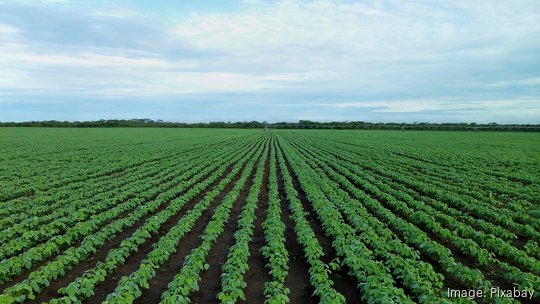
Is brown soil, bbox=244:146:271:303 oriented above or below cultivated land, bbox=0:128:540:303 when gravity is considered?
below

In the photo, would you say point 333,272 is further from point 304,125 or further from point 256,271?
point 304,125

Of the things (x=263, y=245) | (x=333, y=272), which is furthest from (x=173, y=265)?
(x=333, y=272)

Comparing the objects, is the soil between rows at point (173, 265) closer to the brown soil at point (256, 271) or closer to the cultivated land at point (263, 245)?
the cultivated land at point (263, 245)

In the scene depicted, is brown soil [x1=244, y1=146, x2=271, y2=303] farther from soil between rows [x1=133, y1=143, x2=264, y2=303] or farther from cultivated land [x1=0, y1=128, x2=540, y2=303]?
soil between rows [x1=133, y1=143, x2=264, y2=303]

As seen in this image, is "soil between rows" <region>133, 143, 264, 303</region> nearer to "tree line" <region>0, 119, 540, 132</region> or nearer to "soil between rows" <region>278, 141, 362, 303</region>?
"soil between rows" <region>278, 141, 362, 303</region>

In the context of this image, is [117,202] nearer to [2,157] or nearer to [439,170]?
[439,170]

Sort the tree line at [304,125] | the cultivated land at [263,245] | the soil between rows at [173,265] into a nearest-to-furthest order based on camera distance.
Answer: the cultivated land at [263,245]
the soil between rows at [173,265]
the tree line at [304,125]

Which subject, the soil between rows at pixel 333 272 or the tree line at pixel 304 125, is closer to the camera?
the soil between rows at pixel 333 272

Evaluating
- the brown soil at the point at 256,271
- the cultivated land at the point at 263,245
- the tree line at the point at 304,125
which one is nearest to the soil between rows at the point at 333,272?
the cultivated land at the point at 263,245

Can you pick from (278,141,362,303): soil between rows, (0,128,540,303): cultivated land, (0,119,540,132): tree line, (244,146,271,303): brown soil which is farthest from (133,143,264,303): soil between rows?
(0,119,540,132): tree line

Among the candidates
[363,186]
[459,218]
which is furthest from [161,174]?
[459,218]

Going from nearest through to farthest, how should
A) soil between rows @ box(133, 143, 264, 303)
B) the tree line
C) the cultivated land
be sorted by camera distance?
the cultivated land
soil between rows @ box(133, 143, 264, 303)
the tree line

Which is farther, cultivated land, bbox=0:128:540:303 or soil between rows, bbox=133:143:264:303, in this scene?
soil between rows, bbox=133:143:264:303

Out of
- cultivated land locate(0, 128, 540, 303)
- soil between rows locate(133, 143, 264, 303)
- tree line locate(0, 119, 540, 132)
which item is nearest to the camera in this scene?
cultivated land locate(0, 128, 540, 303)
